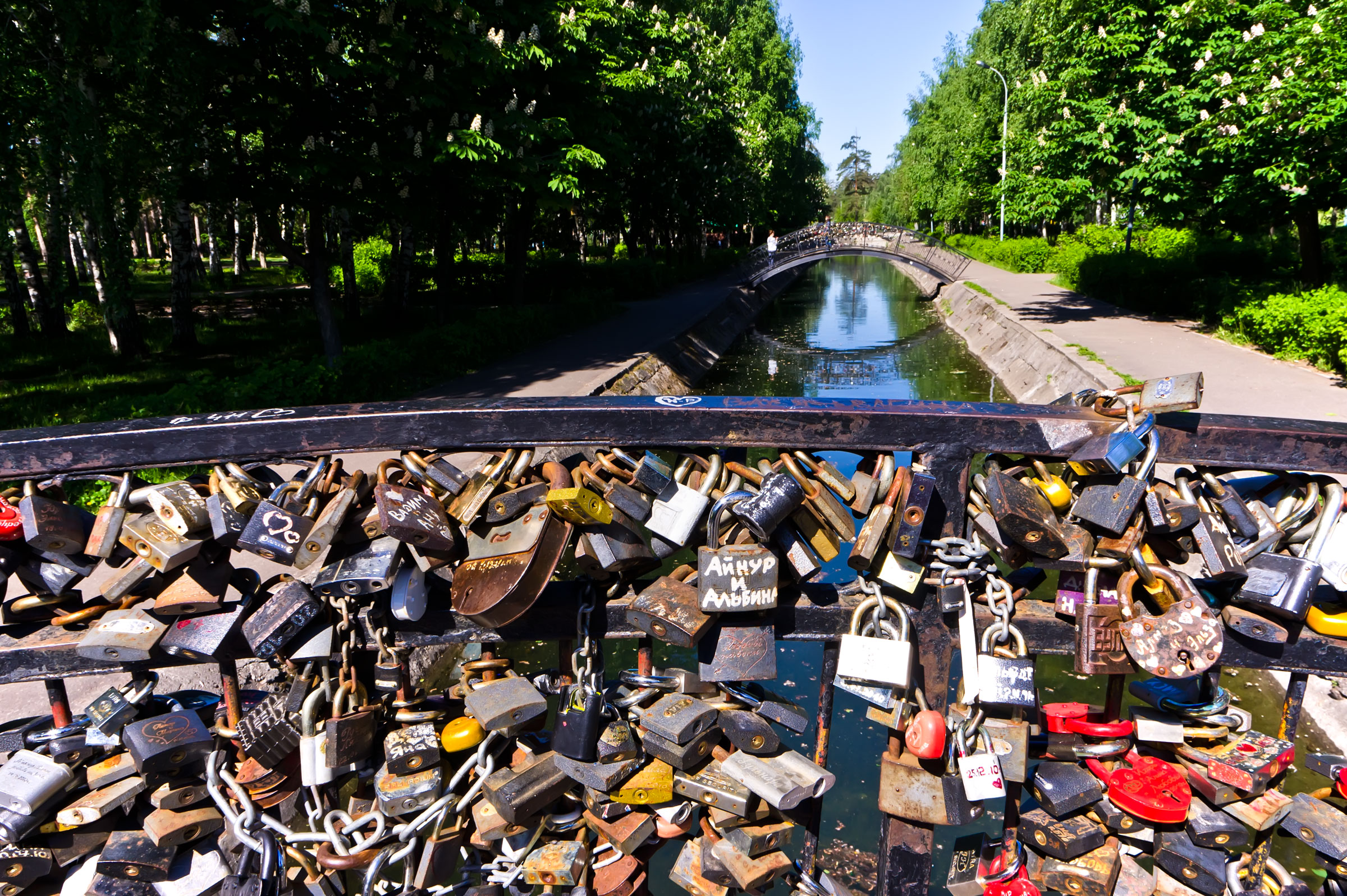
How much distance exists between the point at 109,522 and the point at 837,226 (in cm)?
4768

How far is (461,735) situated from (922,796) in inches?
35.6

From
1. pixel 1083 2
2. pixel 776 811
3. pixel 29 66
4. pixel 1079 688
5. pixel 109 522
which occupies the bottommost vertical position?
pixel 1079 688

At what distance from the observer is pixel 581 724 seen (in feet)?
5.03

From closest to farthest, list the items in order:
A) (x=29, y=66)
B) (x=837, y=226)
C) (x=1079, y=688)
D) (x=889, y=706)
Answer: (x=889, y=706), (x=1079, y=688), (x=29, y=66), (x=837, y=226)

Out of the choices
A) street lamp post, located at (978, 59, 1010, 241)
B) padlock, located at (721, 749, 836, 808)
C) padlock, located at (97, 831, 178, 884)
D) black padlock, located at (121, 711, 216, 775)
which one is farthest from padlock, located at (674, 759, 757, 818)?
street lamp post, located at (978, 59, 1010, 241)

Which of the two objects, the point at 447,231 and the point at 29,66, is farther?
the point at 447,231

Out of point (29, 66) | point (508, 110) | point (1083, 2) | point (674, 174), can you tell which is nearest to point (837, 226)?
point (674, 174)

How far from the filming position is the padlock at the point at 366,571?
1410 mm

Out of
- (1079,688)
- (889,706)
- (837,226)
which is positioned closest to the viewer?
(889,706)

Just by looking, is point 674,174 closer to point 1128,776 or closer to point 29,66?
point 29,66

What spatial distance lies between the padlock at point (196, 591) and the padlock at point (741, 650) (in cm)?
92

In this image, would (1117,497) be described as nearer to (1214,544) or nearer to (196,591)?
(1214,544)

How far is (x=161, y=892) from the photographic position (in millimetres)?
1679

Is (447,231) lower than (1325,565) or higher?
higher
